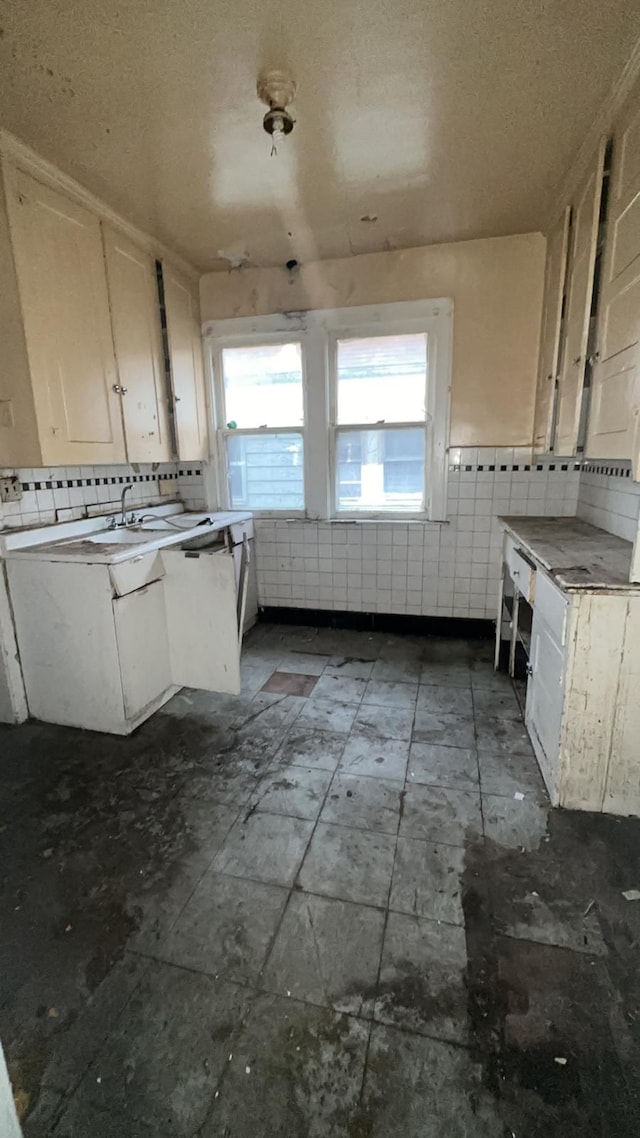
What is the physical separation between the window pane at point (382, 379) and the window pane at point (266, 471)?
470 millimetres

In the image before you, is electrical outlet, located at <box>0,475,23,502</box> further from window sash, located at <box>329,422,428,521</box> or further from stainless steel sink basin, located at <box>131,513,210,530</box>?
window sash, located at <box>329,422,428,521</box>

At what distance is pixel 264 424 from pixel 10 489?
175cm

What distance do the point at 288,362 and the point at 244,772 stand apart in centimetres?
269

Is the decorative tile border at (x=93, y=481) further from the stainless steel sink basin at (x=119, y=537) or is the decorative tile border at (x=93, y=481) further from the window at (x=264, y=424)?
the window at (x=264, y=424)

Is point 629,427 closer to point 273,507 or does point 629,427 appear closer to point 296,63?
point 296,63

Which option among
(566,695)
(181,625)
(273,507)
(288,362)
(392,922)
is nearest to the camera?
(392,922)

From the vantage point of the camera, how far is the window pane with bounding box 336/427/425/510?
3.31 meters

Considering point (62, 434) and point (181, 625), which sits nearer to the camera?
point (62, 434)

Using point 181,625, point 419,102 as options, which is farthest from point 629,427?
point 181,625

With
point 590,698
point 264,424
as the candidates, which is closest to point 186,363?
point 264,424

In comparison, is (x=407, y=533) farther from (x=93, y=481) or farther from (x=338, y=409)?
(x=93, y=481)

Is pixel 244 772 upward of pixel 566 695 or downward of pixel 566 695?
downward

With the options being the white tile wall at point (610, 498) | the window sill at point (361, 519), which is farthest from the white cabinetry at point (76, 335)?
the white tile wall at point (610, 498)

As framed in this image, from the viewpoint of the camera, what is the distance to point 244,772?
2041mm
